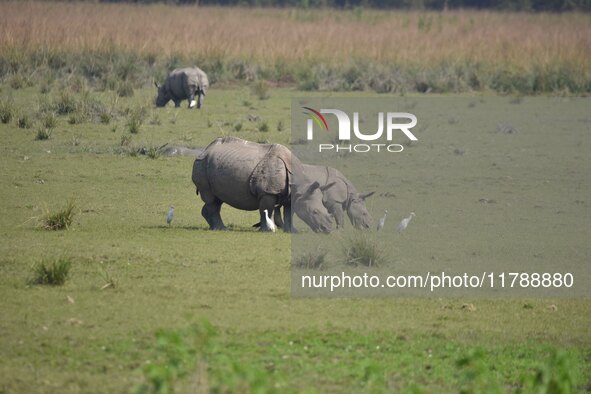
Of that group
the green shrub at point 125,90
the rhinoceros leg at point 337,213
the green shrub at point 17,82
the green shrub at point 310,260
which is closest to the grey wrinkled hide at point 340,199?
the rhinoceros leg at point 337,213

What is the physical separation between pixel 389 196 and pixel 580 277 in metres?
4.77

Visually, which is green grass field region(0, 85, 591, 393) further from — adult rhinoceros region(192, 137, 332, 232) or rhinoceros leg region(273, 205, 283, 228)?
rhinoceros leg region(273, 205, 283, 228)

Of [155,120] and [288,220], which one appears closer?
[288,220]

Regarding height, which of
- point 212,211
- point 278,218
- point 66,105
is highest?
point 212,211

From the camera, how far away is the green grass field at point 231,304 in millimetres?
8430

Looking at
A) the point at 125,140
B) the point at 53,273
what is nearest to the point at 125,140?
the point at 125,140

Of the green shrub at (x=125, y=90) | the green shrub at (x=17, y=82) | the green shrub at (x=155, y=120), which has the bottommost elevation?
the green shrub at (x=125, y=90)

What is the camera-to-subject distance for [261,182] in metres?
13.4

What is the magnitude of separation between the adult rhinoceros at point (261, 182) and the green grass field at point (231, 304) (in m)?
0.36

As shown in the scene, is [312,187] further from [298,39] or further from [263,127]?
[298,39]

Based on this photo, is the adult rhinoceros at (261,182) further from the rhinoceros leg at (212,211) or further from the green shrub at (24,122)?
the green shrub at (24,122)

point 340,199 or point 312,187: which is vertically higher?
point 312,187

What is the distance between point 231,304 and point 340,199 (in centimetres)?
387

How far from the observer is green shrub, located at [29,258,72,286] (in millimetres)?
10898
